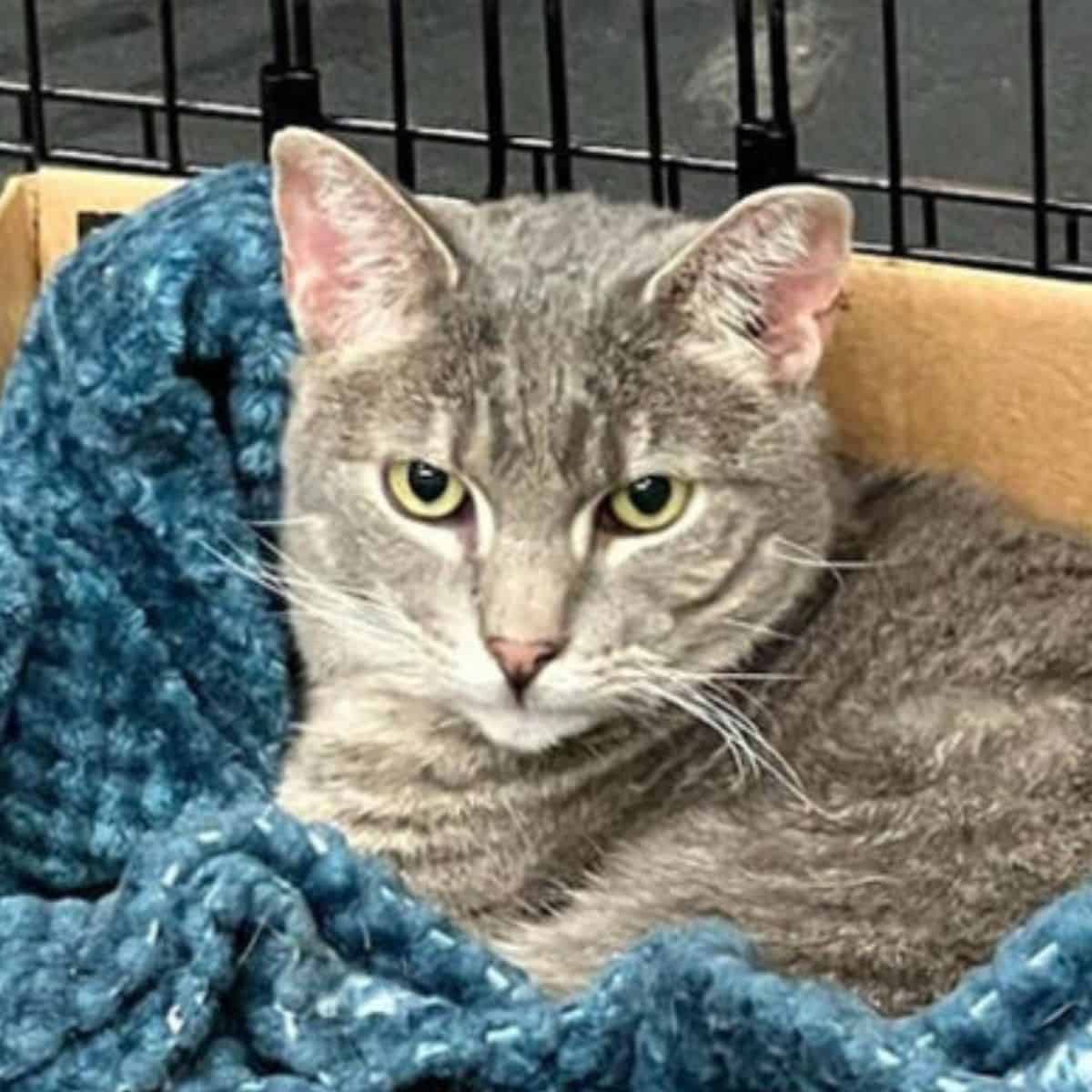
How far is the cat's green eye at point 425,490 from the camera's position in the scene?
178 centimetres

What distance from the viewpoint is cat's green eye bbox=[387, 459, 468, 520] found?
5.83ft

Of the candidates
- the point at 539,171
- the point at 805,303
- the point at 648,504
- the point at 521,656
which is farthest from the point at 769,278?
A: the point at 539,171

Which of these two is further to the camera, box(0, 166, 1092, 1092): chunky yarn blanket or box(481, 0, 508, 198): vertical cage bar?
box(481, 0, 508, 198): vertical cage bar

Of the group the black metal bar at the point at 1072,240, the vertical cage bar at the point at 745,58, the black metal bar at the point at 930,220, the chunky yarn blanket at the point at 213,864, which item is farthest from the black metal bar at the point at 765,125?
the chunky yarn blanket at the point at 213,864

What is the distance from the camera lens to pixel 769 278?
1.78 m

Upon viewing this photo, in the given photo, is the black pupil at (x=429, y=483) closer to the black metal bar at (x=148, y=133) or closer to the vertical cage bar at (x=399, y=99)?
the vertical cage bar at (x=399, y=99)

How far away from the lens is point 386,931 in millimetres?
1624

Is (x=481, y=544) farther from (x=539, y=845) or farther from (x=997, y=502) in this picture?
(x=997, y=502)

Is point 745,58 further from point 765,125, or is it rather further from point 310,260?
point 310,260

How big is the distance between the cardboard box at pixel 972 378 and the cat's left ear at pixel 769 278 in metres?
0.23

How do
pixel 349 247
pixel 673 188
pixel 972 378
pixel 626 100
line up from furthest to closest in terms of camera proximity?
pixel 626 100 → pixel 673 188 → pixel 972 378 → pixel 349 247

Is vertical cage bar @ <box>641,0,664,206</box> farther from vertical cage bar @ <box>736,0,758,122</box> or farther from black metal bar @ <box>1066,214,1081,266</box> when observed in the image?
black metal bar @ <box>1066,214,1081,266</box>

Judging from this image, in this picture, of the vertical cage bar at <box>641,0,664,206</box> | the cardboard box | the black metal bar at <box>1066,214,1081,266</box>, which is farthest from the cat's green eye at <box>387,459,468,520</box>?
the black metal bar at <box>1066,214,1081,266</box>

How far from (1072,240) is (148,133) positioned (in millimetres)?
680
